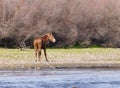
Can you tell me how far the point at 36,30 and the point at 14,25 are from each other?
6.02ft

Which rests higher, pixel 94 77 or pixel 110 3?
pixel 110 3

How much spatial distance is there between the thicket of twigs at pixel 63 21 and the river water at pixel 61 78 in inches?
768

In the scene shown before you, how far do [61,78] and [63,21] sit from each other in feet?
86.8

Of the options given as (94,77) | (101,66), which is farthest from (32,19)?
(94,77)

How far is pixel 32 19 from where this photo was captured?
4766 cm

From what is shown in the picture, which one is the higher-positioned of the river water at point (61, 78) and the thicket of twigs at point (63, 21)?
the thicket of twigs at point (63, 21)

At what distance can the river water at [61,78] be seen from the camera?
21.1m

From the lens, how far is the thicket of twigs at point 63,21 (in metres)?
46.6

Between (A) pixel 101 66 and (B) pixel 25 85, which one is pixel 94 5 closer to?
(A) pixel 101 66

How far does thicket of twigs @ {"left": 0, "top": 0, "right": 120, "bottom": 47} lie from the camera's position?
4661 cm

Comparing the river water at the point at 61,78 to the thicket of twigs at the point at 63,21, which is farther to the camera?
the thicket of twigs at the point at 63,21

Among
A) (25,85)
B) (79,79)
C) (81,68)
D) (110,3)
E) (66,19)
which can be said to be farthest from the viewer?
(110,3)

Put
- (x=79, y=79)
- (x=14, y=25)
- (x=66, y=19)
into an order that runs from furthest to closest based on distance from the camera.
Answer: (x=66, y=19) < (x=14, y=25) < (x=79, y=79)

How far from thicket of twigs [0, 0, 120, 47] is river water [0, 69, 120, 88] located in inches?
768
